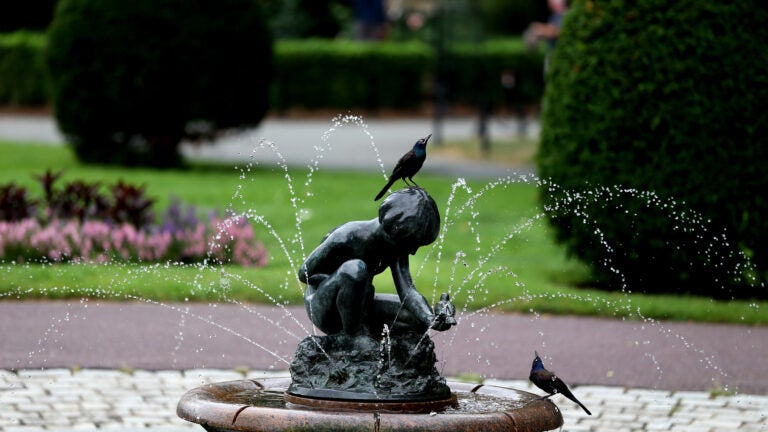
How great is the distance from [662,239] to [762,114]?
124cm

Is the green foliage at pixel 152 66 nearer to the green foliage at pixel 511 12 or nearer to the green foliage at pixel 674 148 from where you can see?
the green foliage at pixel 674 148

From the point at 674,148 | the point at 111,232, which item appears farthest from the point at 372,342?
the point at 111,232

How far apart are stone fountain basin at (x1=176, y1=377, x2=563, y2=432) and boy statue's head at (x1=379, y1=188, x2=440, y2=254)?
608mm

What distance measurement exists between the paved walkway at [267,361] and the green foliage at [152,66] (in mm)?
8582

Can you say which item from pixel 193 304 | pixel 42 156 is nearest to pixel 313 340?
pixel 193 304

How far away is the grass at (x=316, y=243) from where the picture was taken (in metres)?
9.92

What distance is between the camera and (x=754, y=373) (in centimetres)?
808

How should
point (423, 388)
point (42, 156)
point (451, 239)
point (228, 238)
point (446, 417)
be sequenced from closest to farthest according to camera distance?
1. point (446, 417)
2. point (423, 388)
3. point (228, 238)
4. point (451, 239)
5. point (42, 156)

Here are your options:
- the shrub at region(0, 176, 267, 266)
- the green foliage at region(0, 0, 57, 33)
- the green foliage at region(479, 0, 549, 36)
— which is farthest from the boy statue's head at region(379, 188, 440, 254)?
the green foliage at region(479, 0, 549, 36)

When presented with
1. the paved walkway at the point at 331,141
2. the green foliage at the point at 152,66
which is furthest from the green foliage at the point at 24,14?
the green foliage at the point at 152,66

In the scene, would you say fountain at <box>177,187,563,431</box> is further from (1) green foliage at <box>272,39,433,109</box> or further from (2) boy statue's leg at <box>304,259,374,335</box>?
(1) green foliage at <box>272,39,433,109</box>

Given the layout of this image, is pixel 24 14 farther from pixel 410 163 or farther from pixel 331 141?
pixel 410 163

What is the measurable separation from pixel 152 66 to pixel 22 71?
14.0m

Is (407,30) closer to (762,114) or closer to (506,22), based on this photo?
(506,22)
